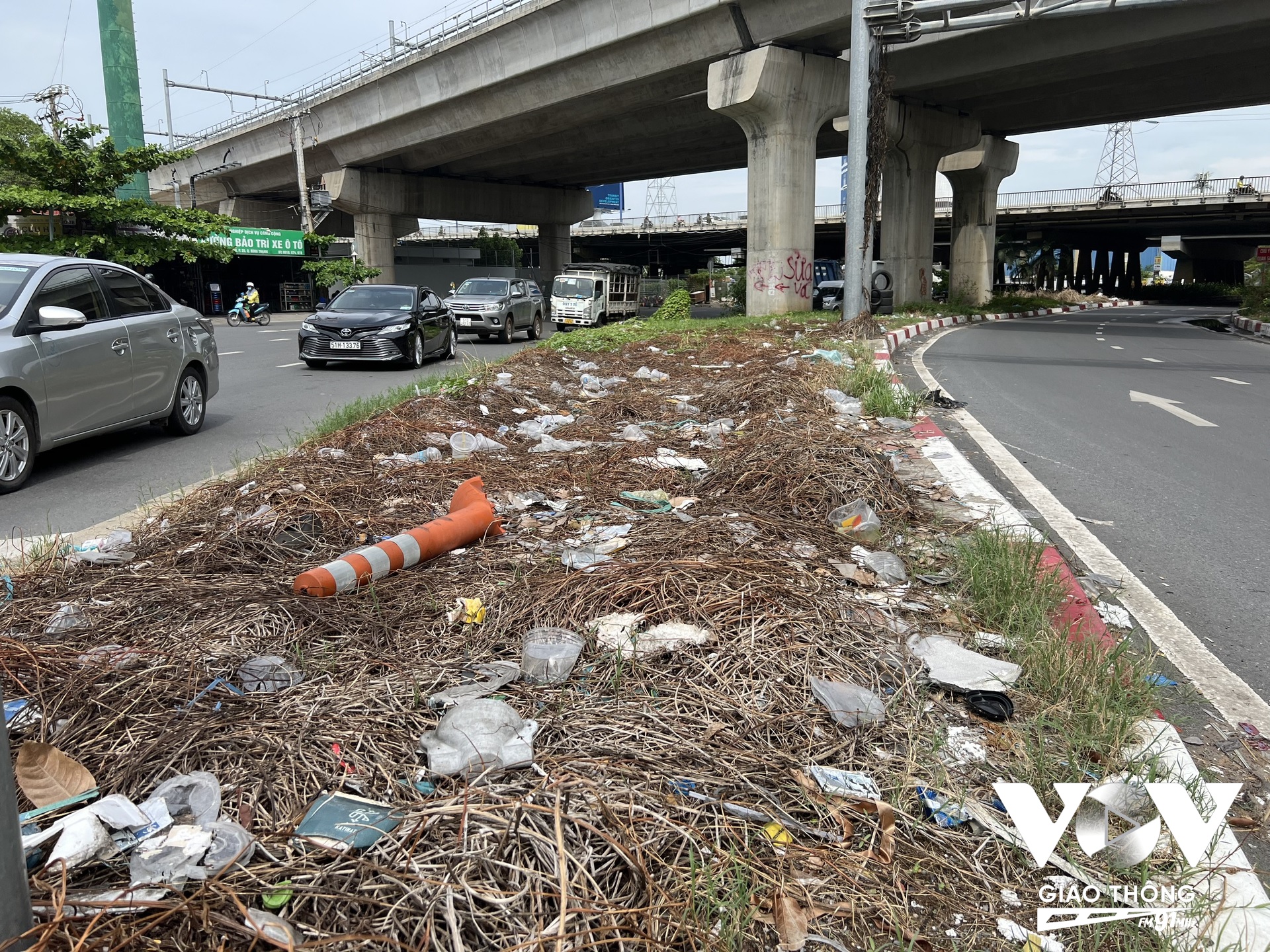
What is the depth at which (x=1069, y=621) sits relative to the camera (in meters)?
3.43

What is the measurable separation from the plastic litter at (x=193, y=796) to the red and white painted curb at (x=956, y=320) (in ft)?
50.2

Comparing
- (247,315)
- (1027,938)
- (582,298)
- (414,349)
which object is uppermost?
(582,298)

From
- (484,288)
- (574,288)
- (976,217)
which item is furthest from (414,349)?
(976,217)

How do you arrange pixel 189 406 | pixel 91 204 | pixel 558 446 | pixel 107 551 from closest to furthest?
pixel 107 551 → pixel 558 446 → pixel 189 406 → pixel 91 204

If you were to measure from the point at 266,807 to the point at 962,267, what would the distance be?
38938 mm

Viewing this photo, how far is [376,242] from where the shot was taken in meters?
44.1

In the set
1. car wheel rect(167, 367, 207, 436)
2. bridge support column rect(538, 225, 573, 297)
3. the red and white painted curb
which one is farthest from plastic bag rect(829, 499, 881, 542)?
bridge support column rect(538, 225, 573, 297)

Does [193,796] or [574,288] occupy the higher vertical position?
[574,288]

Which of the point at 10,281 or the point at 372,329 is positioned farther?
the point at 372,329

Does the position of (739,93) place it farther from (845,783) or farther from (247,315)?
(845,783)

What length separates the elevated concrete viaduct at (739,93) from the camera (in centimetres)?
2256

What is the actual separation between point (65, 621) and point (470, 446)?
351 centimetres

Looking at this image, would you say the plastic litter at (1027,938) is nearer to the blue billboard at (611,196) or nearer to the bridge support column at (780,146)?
the bridge support column at (780,146)

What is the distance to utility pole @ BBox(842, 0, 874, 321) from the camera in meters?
17.3
